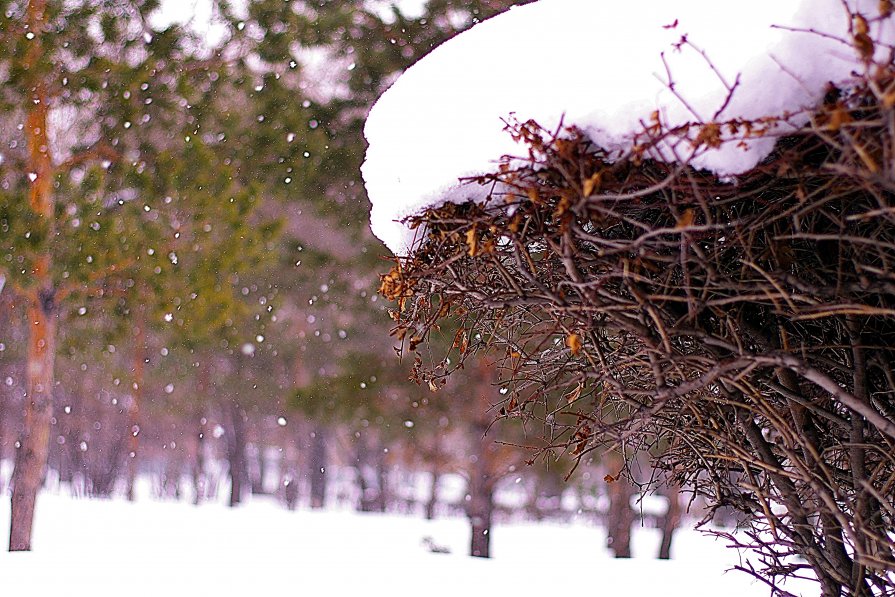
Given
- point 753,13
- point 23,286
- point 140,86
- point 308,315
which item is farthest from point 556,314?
point 308,315

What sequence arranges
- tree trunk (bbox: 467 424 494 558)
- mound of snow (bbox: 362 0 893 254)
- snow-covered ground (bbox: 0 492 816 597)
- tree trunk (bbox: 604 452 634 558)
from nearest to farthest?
mound of snow (bbox: 362 0 893 254) → snow-covered ground (bbox: 0 492 816 597) → tree trunk (bbox: 467 424 494 558) → tree trunk (bbox: 604 452 634 558)

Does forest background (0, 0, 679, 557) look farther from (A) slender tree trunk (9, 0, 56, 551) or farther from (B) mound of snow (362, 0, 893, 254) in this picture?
(B) mound of snow (362, 0, 893, 254)

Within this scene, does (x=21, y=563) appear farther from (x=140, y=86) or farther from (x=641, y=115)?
(x=641, y=115)

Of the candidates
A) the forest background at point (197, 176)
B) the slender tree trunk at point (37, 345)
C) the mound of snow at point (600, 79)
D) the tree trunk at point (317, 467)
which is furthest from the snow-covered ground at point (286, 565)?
the tree trunk at point (317, 467)

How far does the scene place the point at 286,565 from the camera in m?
8.26

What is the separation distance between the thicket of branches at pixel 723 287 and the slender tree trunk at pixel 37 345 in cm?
696

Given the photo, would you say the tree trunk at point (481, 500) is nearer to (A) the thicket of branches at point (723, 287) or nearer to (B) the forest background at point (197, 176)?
(B) the forest background at point (197, 176)

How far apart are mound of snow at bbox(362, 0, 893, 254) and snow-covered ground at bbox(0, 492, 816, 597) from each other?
2.45 metres

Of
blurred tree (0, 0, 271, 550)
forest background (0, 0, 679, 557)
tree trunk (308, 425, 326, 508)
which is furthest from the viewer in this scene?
tree trunk (308, 425, 326, 508)

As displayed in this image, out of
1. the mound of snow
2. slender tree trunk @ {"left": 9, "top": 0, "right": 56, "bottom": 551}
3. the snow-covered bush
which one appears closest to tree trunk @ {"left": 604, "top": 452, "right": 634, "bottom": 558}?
slender tree trunk @ {"left": 9, "top": 0, "right": 56, "bottom": 551}

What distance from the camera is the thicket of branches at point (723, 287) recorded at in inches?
62.5

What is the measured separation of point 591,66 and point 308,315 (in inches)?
623

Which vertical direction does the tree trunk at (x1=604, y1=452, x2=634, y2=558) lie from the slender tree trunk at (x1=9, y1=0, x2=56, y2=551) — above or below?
below

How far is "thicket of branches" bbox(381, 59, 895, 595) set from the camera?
1587mm
